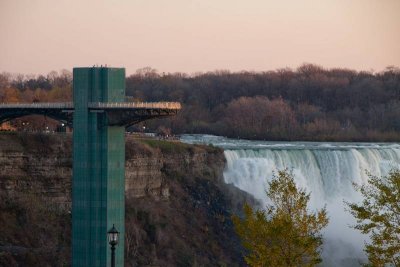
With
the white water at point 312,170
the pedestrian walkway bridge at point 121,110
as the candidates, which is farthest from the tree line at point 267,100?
the pedestrian walkway bridge at point 121,110

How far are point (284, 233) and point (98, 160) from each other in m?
18.8

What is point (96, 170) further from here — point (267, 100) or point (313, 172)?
point (267, 100)

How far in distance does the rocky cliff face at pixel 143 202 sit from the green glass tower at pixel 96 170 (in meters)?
12.2

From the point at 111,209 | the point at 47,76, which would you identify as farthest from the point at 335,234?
the point at 47,76

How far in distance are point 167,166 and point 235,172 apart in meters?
7.25

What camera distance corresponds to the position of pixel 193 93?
584 ft

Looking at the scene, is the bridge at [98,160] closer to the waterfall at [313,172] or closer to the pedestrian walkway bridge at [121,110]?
A: the pedestrian walkway bridge at [121,110]

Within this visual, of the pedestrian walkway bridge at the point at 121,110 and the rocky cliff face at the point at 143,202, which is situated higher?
the pedestrian walkway bridge at the point at 121,110

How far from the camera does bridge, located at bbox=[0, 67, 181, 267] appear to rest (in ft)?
229

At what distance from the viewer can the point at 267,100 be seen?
170 metres

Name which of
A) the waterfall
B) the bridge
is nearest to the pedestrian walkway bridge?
the bridge

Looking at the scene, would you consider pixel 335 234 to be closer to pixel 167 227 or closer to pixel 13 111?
pixel 167 227

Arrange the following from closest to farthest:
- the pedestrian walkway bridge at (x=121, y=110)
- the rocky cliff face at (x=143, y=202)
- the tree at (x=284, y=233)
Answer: the tree at (x=284, y=233), the pedestrian walkway bridge at (x=121, y=110), the rocky cliff face at (x=143, y=202)

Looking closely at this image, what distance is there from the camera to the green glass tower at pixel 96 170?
69750 millimetres
